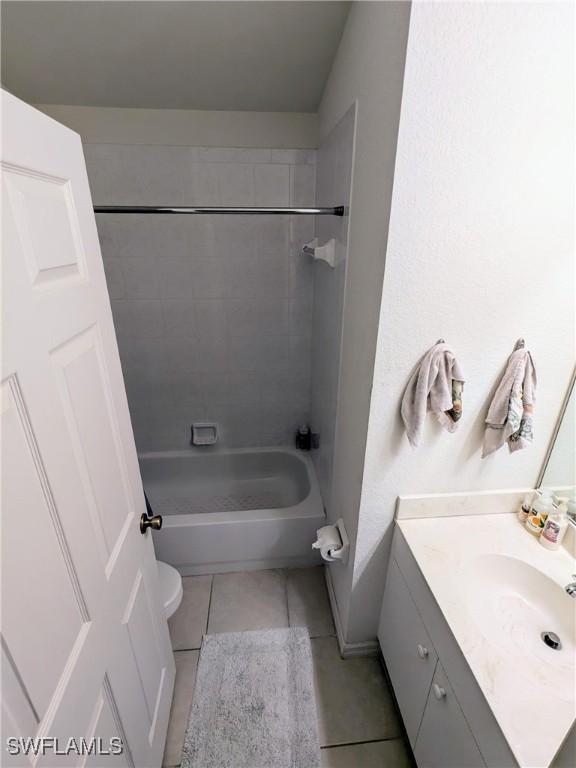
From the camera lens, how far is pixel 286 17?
1164 mm

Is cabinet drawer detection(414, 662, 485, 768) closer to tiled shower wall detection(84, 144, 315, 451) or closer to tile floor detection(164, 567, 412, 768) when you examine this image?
tile floor detection(164, 567, 412, 768)

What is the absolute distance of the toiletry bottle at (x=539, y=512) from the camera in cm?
118

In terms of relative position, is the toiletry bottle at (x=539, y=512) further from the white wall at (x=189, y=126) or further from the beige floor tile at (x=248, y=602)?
the white wall at (x=189, y=126)

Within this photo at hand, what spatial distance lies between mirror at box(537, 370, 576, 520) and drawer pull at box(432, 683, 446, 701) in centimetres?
71

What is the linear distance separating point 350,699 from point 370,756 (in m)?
0.18

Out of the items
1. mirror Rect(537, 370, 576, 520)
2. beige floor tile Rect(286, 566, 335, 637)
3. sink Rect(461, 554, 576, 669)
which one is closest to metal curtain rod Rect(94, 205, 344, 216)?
mirror Rect(537, 370, 576, 520)

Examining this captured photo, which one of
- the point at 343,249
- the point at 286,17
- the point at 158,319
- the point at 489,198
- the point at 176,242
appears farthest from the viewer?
the point at 158,319

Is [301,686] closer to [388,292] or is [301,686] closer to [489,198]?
[388,292]

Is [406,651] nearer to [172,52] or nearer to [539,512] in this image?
[539,512]

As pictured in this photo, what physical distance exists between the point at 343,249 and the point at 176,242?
3.53ft

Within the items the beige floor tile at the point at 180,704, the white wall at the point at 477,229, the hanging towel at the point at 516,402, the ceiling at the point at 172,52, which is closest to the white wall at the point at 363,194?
the white wall at the point at 477,229

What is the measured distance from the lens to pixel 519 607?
1074mm

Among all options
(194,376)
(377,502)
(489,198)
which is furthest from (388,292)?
(194,376)

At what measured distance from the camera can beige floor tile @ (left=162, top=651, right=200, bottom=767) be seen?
129cm
